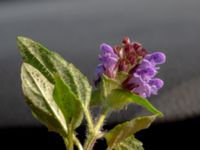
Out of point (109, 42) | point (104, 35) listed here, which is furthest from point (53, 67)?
point (104, 35)

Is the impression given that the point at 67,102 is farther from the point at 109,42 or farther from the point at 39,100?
the point at 109,42

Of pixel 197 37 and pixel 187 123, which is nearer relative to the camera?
pixel 187 123

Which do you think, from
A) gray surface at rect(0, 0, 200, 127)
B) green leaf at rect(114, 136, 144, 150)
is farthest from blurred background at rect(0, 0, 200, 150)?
green leaf at rect(114, 136, 144, 150)

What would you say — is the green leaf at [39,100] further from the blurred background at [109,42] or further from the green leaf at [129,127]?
the blurred background at [109,42]

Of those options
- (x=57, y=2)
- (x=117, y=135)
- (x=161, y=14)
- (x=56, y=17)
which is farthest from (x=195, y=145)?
(x=57, y=2)

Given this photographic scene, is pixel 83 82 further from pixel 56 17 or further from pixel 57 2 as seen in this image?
pixel 57 2

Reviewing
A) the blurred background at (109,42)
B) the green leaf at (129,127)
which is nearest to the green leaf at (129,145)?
the green leaf at (129,127)

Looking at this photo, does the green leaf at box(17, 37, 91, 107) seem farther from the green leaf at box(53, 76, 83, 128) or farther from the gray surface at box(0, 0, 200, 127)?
the gray surface at box(0, 0, 200, 127)
